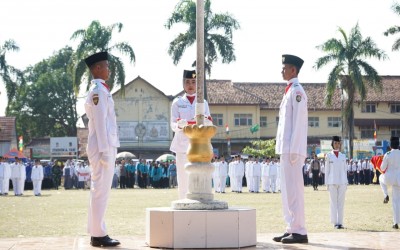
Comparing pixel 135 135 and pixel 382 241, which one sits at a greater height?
pixel 135 135

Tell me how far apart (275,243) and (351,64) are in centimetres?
4394

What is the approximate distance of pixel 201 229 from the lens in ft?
30.8

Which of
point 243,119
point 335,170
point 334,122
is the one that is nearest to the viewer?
point 335,170

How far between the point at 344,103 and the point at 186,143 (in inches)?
1771

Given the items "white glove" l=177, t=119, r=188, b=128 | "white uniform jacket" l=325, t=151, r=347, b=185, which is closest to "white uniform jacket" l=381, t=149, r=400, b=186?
"white uniform jacket" l=325, t=151, r=347, b=185

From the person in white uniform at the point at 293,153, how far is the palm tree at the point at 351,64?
41.9 metres

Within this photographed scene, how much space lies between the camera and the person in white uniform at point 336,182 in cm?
1495

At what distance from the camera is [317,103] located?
75.3m

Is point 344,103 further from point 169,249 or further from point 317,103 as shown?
point 169,249

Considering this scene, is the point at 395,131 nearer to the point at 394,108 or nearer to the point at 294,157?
the point at 394,108

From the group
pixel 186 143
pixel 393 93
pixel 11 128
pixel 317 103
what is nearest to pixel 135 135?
pixel 11 128

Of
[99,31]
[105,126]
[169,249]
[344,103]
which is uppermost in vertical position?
[99,31]

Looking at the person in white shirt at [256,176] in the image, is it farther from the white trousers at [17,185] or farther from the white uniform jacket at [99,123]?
the white uniform jacket at [99,123]

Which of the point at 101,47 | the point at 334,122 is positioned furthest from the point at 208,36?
the point at 334,122
